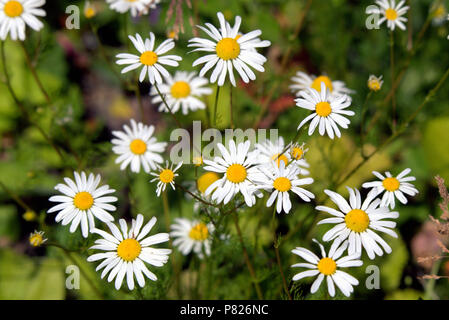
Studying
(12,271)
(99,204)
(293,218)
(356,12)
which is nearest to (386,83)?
(356,12)

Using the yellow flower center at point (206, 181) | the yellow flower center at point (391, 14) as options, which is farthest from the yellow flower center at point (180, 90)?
the yellow flower center at point (391, 14)

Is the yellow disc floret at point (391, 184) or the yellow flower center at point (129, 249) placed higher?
the yellow disc floret at point (391, 184)

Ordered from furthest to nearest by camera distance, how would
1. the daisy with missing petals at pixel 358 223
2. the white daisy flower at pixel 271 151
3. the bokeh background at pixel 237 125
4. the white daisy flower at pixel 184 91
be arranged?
1. the bokeh background at pixel 237 125
2. the white daisy flower at pixel 184 91
3. the white daisy flower at pixel 271 151
4. the daisy with missing petals at pixel 358 223

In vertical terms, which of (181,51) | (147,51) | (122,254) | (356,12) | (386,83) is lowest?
(122,254)

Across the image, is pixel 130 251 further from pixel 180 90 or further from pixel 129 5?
pixel 129 5

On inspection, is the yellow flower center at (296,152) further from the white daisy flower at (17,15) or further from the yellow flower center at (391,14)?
the white daisy flower at (17,15)

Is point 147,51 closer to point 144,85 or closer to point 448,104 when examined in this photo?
point 144,85
